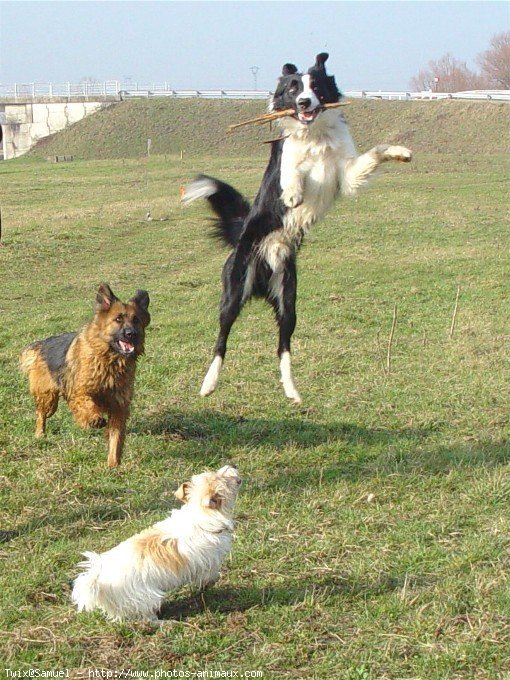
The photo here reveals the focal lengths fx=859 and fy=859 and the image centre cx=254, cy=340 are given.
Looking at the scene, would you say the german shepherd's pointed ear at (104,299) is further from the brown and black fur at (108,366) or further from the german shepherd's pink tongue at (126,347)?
the german shepherd's pink tongue at (126,347)

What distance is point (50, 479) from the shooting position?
587 centimetres

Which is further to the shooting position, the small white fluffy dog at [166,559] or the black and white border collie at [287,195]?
the black and white border collie at [287,195]

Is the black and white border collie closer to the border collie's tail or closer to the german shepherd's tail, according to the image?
the border collie's tail

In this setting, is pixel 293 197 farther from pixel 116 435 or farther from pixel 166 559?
pixel 166 559

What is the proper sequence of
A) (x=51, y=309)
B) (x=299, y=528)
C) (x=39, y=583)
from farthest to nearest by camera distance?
(x=51, y=309) < (x=299, y=528) < (x=39, y=583)

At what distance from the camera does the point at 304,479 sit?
5949mm

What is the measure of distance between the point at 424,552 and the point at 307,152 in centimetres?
295

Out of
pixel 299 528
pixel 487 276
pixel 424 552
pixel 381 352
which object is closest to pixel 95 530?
pixel 299 528

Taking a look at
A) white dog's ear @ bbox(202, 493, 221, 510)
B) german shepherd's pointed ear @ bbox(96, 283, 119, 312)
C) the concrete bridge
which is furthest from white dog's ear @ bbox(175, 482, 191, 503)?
the concrete bridge

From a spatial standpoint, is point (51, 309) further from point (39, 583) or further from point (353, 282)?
point (39, 583)

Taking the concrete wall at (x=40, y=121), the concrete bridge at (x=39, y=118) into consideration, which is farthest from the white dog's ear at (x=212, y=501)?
the concrete wall at (x=40, y=121)

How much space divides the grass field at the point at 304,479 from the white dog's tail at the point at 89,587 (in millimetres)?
62

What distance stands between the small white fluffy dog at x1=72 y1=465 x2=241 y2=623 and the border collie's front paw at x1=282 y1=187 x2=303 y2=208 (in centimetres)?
261

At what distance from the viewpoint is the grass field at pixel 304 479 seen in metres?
Answer: 3.85
